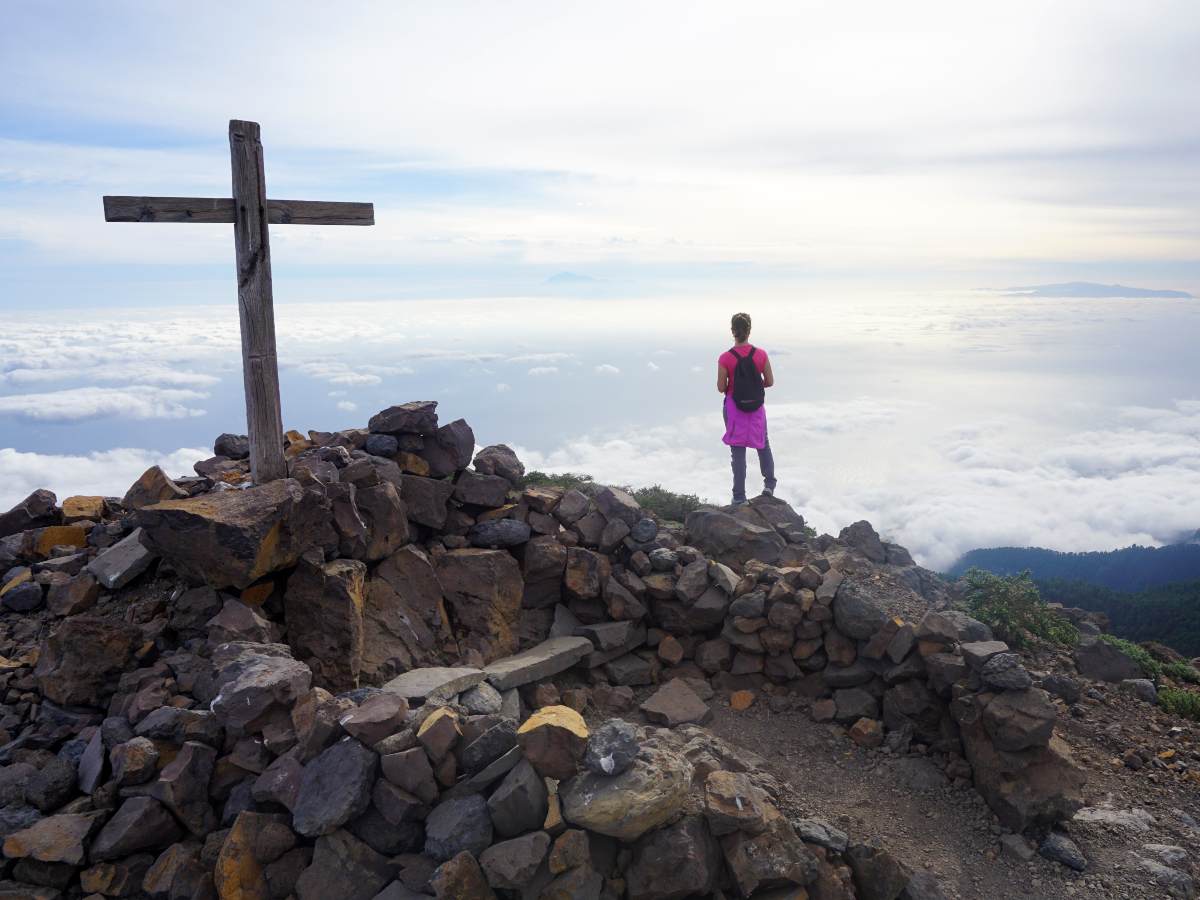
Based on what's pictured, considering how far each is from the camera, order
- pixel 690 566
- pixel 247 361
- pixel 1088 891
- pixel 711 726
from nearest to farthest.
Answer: pixel 1088 891, pixel 247 361, pixel 711 726, pixel 690 566

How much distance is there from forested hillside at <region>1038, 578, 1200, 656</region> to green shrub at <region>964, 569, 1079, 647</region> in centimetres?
474

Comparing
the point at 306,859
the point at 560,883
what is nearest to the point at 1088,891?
the point at 560,883

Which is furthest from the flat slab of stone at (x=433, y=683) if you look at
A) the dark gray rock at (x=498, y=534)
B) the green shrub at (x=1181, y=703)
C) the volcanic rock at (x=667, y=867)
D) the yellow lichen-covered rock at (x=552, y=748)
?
the green shrub at (x=1181, y=703)

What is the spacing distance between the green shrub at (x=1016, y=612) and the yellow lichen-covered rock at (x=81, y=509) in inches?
473

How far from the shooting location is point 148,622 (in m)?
7.91

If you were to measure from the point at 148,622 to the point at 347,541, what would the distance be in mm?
2102

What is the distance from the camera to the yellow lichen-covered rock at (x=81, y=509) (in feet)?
33.0

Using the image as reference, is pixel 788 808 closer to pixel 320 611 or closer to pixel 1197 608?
pixel 320 611

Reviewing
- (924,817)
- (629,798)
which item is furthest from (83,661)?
(924,817)

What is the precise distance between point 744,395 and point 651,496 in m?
2.51

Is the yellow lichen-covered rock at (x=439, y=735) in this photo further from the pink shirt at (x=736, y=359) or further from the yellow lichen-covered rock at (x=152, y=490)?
the pink shirt at (x=736, y=359)

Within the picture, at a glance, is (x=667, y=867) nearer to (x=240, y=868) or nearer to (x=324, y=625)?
(x=240, y=868)

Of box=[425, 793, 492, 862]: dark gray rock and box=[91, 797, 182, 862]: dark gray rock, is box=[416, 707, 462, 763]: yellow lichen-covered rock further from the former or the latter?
box=[91, 797, 182, 862]: dark gray rock

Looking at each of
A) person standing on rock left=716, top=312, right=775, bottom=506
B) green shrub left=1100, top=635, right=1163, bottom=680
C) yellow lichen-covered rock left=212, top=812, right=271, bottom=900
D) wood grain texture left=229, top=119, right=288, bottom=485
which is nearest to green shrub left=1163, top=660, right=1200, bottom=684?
green shrub left=1100, top=635, right=1163, bottom=680
